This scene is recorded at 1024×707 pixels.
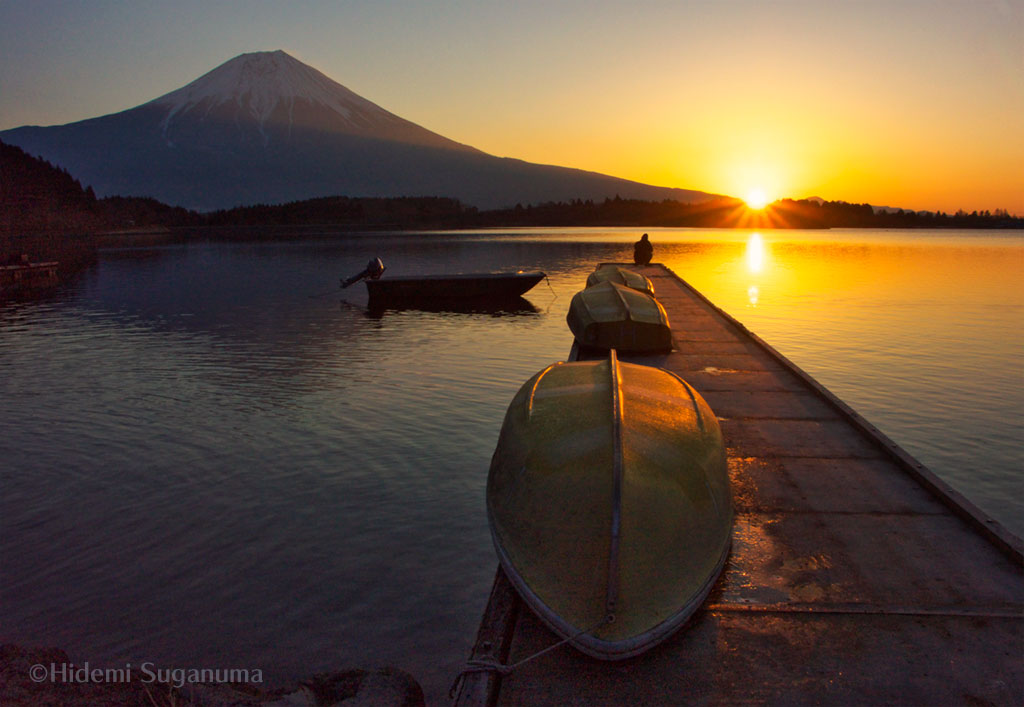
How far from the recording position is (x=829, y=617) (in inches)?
209

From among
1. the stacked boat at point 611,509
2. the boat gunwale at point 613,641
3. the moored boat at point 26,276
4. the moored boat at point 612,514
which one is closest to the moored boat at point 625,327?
the stacked boat at point 611,509

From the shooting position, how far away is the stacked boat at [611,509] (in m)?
4.87

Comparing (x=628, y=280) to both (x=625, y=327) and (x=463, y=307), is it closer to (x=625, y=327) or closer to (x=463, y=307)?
(x=625, y=327)

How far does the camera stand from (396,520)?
9.95m

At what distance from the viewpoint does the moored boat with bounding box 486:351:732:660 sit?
4859 millimetres

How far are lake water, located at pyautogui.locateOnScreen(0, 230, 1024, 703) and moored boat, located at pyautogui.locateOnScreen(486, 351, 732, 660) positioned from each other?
2035mm

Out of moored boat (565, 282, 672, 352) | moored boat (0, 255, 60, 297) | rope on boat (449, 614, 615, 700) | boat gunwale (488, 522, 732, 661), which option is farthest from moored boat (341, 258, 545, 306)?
rope on boat (449, 614, 615, 700)

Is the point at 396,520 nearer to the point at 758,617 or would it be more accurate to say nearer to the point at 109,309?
the point at 758,617

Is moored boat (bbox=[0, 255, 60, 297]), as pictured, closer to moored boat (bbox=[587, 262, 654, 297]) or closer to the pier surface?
moored boat (bbox=[587, 262, 654, 297])

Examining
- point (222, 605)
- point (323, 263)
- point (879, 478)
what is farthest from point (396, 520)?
point (323, 263)

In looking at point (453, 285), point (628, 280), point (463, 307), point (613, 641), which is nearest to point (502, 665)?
point (613, 641)

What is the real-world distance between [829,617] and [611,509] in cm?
196

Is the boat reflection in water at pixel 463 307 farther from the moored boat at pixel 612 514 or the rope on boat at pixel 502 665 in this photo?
the rope on boat at pixel 502 665

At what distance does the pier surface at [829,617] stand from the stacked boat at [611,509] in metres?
0.28
